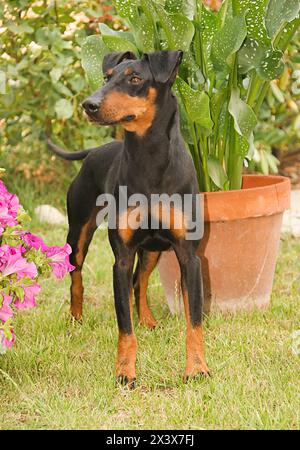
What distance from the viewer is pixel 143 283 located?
11.1 ft

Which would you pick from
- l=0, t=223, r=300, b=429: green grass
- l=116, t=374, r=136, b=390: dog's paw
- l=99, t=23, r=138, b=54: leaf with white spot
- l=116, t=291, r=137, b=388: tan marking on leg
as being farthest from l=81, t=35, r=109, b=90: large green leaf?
l=116, t=374, r=136, b=390: dog's paw

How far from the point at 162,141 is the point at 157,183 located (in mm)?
159

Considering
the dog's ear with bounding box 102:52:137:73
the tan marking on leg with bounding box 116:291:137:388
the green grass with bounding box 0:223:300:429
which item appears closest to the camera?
the green grass with bounding box 0:223:300:429

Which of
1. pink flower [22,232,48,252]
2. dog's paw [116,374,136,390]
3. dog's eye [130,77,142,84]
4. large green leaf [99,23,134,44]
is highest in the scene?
large green leaf [99,23,134,44]

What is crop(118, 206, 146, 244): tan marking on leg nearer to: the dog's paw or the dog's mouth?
the dog's mouth

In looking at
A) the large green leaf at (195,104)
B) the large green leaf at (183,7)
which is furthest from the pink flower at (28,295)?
the large green leaf at (183,7)

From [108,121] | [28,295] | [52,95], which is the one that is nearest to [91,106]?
[108,121]

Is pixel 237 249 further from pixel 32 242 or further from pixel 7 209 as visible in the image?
pixel 7 209

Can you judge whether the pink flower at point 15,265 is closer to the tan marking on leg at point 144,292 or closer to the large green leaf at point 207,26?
the tan marking on leg at point 144,292

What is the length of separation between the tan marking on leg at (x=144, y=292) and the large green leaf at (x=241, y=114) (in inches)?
27.1

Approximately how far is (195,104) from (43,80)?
2.21 metres

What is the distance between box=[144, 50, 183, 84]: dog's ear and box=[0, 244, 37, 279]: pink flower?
31.2 inches

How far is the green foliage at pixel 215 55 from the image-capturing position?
3.01m

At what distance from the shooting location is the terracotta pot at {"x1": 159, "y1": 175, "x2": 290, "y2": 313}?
3.21 m
